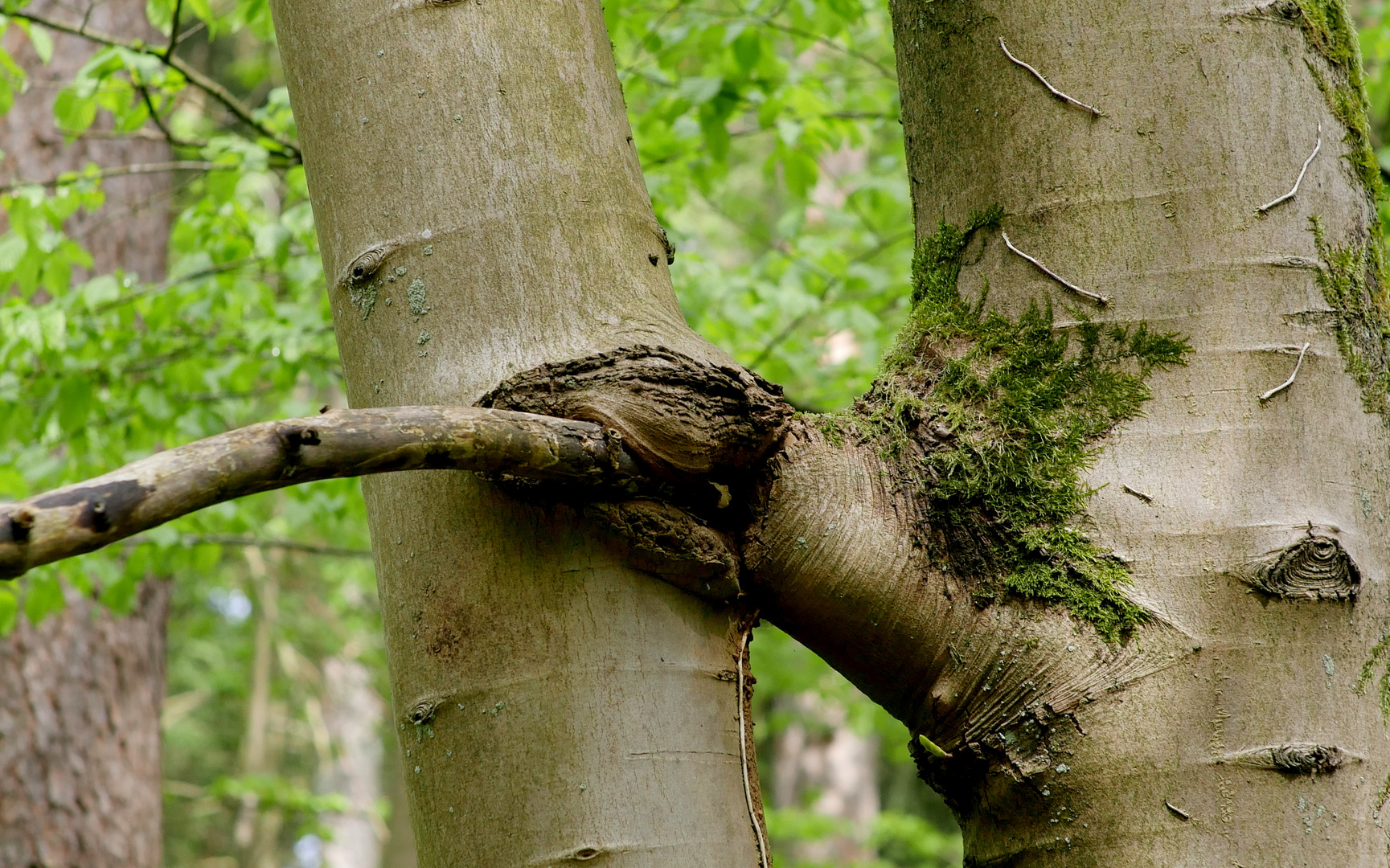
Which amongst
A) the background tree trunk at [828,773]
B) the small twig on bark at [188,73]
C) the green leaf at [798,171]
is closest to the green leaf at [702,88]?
the green leaf at [798,171]

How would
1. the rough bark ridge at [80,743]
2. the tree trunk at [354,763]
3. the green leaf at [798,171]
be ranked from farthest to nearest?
1. the tree trunk at [354,763]
2. the rough bark ridge at [80,743]
3. the green leaf at [798,171]

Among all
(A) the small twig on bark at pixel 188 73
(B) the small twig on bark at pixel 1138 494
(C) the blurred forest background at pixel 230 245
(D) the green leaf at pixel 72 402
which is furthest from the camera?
(D) the green leaf at pixel 72 402

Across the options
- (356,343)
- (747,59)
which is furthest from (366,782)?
(356,343)

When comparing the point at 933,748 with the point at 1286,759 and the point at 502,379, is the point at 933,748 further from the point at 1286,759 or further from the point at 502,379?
the point at 502,379

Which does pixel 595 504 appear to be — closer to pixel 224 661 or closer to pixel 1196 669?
pixel 1196 669

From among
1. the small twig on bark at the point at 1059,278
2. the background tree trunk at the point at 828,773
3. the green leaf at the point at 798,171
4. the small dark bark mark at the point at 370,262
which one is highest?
the green leaf at the point at 798,171

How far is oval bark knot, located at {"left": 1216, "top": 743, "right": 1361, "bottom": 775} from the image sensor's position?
1110 mm

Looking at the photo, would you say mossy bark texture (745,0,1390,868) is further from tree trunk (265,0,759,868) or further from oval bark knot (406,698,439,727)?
oval bark knot (406,698,439,727)

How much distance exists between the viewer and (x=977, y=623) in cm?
124

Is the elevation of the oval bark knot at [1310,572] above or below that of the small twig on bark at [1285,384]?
below

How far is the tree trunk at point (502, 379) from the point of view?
1093mm

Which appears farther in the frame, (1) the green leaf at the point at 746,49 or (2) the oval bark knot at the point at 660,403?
(1) the green leaf at the point at 746,49

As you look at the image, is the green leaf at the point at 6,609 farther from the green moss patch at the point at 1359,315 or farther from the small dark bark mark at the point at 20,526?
the green moss patch at the point at 1359,315

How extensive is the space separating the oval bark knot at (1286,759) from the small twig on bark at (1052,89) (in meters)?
0.79
